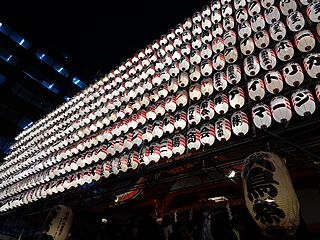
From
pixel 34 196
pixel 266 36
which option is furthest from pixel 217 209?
pixel 34 196

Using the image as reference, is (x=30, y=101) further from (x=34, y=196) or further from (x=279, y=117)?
(x=279, y=117)

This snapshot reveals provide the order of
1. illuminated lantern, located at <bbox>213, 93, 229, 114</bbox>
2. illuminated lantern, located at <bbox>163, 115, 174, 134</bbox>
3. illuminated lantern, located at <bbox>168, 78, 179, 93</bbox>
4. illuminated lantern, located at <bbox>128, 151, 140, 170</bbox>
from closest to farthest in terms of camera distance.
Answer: illuminated lantern, located at <bbox>213, 93, 229, 114</bbox> → illuminated lantern, located at <bbox>163, 115, 174, 134</bbox> → illuminated lantern, located at <bbox>128, 151, 140, 170</bbox> → illuminated lantern, located at <bbox>168, 78, 179, 93</bbox>

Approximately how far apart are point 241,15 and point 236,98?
5045mm

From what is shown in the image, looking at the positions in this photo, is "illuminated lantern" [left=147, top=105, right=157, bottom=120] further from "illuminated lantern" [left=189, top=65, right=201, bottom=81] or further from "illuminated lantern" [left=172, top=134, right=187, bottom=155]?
"illuminated lantern" [left=172, top=134, right=187, bottom=155]

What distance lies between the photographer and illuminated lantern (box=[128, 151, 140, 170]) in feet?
33.5

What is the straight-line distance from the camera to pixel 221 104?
28.9 feet

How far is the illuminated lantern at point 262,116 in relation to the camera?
7.18m

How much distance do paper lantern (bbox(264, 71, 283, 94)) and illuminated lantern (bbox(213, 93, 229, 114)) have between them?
144 cm

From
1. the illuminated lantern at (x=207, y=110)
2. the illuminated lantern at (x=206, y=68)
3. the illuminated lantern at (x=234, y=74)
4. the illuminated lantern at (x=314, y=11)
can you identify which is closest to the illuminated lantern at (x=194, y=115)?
the illuminated lantern at (x=207, y=110)

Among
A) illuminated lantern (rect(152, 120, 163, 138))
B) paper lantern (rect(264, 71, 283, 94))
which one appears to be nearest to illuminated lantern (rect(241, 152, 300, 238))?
paper lantern (rect(264, 71, 283, 94))

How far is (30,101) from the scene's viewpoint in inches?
1542

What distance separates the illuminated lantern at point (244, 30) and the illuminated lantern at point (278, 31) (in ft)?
4.15

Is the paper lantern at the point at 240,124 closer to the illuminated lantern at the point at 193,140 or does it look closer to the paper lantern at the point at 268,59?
the illuminated lantern at the point at 193,140

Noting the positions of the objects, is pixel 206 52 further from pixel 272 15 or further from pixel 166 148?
pixel 166 148
